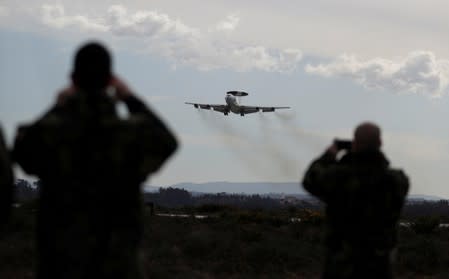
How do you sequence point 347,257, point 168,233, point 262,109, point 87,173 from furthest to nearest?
1. point 262,109
2. point 168,233
3. point 347,257
4. point 87,173

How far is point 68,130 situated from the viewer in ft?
16.6

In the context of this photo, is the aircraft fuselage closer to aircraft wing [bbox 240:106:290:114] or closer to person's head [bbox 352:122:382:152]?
aircraft wing [bbox 240:106:290:114]

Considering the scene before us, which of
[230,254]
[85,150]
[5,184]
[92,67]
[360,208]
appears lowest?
[230,254]

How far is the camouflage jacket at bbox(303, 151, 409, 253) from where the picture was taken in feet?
20.9

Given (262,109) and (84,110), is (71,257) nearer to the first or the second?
(84,110)

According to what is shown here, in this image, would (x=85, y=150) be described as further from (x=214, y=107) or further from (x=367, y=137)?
(x=214, y=107)

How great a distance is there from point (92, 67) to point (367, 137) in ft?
7.38

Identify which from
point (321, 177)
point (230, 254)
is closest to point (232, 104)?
point (230, 254)

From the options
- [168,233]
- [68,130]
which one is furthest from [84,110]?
[168,233]

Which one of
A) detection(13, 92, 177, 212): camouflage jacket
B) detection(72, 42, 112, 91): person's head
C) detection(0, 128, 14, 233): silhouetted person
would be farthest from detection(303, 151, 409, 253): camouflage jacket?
detection(0, 128, 14, 233): silhouetted person

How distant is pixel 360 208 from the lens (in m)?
6.36

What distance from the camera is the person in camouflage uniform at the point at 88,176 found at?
5.05 metres

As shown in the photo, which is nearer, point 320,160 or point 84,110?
point 84,110

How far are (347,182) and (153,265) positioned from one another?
11697 mm
